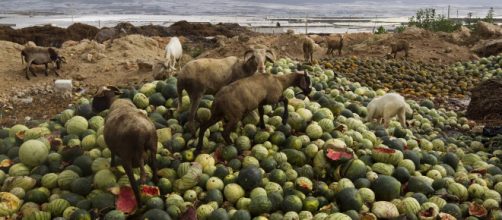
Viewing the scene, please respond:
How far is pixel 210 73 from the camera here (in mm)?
8422

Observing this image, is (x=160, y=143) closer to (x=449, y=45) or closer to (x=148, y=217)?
(x=148, y=217)

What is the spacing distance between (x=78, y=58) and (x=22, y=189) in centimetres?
1536

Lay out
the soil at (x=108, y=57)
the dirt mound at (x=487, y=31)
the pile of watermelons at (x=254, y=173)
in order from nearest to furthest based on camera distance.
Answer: the pile of watermelons at (x=254, y=173), the soil at (x=108, y=57), the dirt mound at (x=487, y=31)

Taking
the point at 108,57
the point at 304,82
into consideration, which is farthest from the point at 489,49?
the point at 304,82

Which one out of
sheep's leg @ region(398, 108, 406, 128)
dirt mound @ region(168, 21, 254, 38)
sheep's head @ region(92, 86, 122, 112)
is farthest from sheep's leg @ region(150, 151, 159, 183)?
dirt mound @ region(168, 21, 254, 38)

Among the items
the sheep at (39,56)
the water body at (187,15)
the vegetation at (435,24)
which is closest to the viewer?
the sheep at (39,56)

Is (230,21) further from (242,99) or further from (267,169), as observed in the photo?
(267,169)

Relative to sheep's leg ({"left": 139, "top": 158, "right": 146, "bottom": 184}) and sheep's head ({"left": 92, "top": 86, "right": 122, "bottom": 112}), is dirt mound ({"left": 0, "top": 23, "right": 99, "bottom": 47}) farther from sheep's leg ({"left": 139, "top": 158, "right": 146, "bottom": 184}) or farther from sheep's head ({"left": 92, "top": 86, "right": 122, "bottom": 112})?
sheep's leg ({"left": 139, "top": 158, "right": 146, "bottom": 184})

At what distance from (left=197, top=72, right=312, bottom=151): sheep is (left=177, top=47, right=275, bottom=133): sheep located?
25.6 inches

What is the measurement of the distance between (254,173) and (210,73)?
260 cm

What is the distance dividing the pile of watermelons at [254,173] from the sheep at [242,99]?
0.29 metres

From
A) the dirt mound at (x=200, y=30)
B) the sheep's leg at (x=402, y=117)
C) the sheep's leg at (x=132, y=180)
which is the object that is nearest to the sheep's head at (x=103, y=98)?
the sheep's leg at (x=132, y=180)

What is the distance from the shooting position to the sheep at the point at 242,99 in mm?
7117

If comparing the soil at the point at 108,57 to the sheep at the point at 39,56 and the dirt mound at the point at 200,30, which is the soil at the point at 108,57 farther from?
the dirt mound at the point at 200,30
